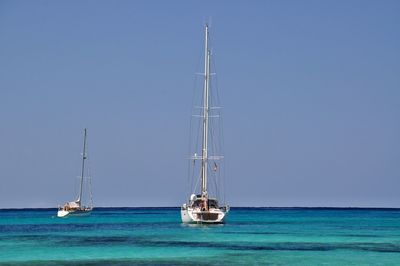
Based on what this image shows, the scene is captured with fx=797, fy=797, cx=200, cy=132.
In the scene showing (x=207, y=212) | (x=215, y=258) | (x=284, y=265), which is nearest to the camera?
(x=284, y=265)

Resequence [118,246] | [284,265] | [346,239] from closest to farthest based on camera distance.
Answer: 1. [284,265]
2. [118,246]
3. [346,239]

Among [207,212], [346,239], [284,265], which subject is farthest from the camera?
[207,212]

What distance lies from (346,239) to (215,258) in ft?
73.2

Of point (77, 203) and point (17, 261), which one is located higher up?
point (77, 203)

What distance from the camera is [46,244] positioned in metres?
59.3

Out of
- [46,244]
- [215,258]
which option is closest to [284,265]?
[215,258]

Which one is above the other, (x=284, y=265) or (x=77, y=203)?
(x=77, y=203)

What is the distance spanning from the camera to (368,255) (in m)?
49.0

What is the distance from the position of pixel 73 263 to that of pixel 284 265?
11.4m

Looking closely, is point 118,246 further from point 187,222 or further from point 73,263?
point 187,222

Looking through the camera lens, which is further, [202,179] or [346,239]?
[202,179]

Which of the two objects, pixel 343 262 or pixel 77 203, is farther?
pixel 77 203

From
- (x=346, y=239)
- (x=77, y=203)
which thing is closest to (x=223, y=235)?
(x=346, y=239)

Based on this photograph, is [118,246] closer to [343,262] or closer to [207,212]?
[343,262]
